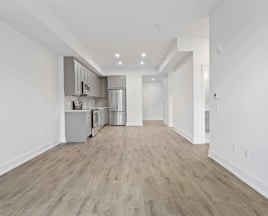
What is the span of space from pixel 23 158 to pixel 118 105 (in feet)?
21.6

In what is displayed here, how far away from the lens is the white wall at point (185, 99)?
5.81 metres

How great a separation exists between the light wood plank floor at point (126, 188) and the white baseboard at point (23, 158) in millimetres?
112

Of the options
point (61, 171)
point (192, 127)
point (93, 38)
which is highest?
point (93, 38)

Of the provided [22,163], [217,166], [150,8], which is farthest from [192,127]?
[22,163]

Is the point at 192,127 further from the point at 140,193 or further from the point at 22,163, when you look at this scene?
the point at 22,163

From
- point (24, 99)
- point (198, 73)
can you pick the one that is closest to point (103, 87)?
point (198, 73)

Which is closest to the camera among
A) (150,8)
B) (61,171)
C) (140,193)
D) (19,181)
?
(140,193)

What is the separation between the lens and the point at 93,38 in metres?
5.47

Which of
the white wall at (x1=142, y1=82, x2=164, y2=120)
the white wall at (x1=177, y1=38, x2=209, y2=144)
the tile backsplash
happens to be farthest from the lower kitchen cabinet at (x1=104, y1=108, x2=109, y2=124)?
the white wall at (x1=177, y1=38, x2=209, y2=144)

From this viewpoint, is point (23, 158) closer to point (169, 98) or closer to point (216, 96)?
point (216, 96)

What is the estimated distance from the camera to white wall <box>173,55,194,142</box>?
19.1 feet

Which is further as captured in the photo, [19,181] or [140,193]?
[19,181]

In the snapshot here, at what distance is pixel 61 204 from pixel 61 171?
1232 mm

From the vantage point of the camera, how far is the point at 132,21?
436 cm
